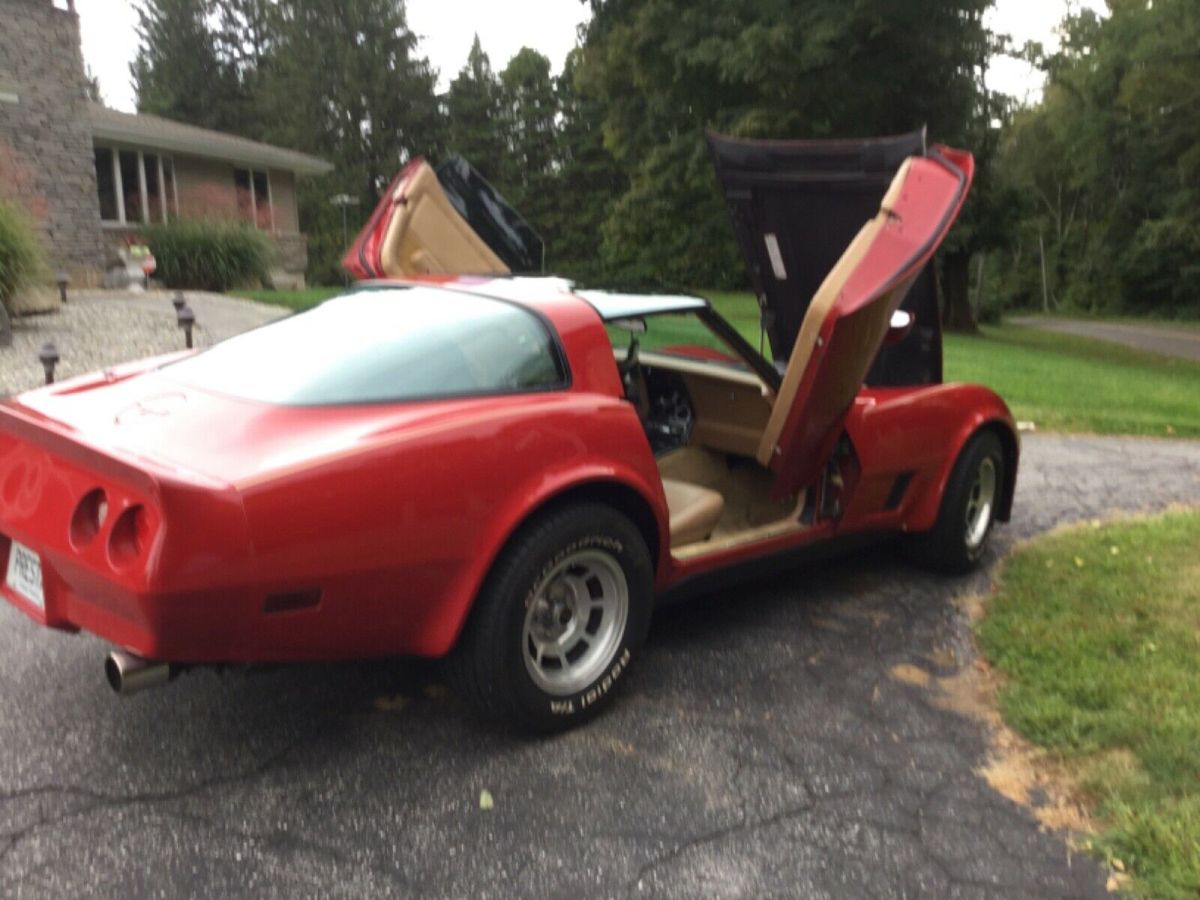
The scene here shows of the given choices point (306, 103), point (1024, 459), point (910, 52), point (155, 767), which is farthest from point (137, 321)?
point (306, 103)

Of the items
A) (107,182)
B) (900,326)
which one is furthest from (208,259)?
(900,326)

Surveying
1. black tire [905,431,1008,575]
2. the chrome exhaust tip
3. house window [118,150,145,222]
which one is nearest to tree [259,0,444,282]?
house window [118,150,145,222]

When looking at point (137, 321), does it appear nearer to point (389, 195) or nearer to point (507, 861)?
point (389, 195)

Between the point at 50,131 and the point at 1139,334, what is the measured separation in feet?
98.2

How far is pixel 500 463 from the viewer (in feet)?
9.19

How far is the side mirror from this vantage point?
4176 mm

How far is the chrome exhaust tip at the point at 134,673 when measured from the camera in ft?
8.11

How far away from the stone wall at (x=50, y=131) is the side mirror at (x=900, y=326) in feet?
53.4

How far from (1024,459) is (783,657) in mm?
4598

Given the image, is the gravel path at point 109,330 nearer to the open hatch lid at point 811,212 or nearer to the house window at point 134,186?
the open hatch lid at point 811,212

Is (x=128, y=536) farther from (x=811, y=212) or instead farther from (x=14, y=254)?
(x=14, y=254)

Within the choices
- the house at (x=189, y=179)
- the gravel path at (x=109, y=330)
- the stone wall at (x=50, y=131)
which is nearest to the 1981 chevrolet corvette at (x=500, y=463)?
the gravel path at (x=109, y=330)

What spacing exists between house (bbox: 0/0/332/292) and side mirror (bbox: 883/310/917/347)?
1368 cm

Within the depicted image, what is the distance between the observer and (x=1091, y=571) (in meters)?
4.67
